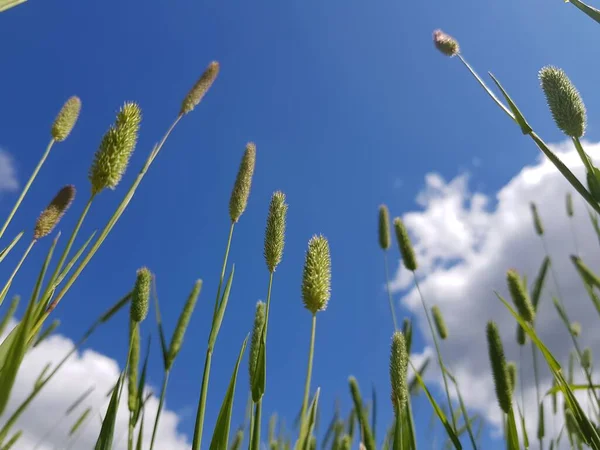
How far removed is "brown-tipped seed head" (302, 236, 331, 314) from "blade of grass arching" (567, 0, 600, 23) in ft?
2.70

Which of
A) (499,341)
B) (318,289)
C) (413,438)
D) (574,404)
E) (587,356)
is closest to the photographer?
(574,404)

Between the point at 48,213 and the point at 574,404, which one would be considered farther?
the point at 48,213

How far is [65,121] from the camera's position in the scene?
2.32m

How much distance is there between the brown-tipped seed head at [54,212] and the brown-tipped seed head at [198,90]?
0.51 metres

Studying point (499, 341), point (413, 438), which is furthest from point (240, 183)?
point (499, 341)

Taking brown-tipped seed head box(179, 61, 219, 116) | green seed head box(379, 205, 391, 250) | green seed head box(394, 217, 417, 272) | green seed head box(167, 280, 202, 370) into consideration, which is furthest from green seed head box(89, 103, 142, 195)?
green seed head box(379, 205, 391, 250)

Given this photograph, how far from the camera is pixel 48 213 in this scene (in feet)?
5.61

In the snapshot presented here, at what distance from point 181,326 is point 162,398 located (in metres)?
0.38

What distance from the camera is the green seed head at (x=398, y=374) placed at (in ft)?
4.58

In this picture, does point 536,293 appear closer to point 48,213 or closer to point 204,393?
point 204,393

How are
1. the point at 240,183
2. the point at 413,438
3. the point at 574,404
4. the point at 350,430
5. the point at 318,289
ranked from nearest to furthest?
the point at 574,404
the point at 318,289
the point at 413,438
the point at 240,183
the point at 350,430

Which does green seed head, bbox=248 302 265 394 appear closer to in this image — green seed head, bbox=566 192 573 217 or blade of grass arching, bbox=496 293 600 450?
blade of grass arching, bbox=496 293 600 450

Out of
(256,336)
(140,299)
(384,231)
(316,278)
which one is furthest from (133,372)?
(384,231)

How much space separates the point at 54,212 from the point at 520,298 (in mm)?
2357
